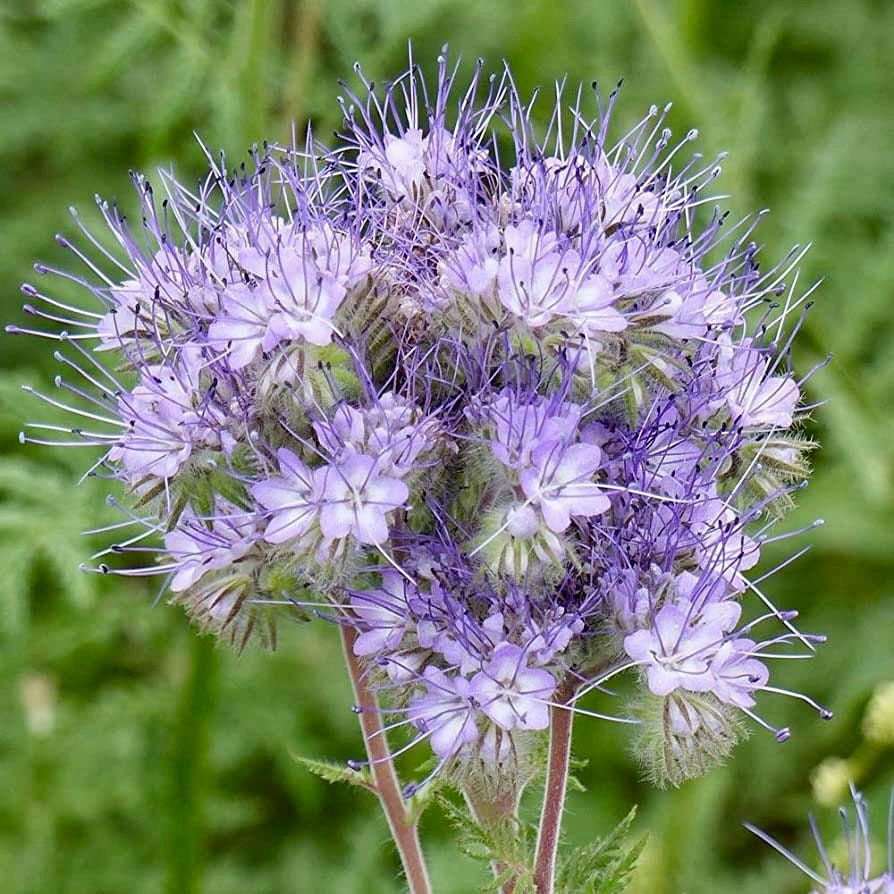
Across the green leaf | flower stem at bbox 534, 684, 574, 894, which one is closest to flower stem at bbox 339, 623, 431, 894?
the green leaf

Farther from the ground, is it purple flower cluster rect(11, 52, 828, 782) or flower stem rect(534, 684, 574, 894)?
purple flower cluster rect(11, 52, 828, 782)

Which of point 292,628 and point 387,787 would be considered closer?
point 387,787

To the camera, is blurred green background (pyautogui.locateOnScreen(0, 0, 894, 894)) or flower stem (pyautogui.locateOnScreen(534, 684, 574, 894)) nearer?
flower stem (pyautogui.locateOnScreen(534, 684, 574, 894))

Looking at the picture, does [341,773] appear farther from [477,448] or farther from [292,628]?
[292,628]

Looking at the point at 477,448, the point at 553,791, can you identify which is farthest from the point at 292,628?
the point at 477,448

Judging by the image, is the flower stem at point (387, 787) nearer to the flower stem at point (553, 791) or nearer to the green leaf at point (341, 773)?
the green leaf at point (341, 773)

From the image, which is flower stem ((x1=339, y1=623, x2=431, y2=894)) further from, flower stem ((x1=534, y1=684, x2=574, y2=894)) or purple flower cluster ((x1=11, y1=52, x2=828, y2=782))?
flower stem ((x1=534, y1=684, x2=574, y2=894))

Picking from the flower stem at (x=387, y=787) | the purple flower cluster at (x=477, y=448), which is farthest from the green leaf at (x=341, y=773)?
the purple flower cluster at (x=477, y=448)
